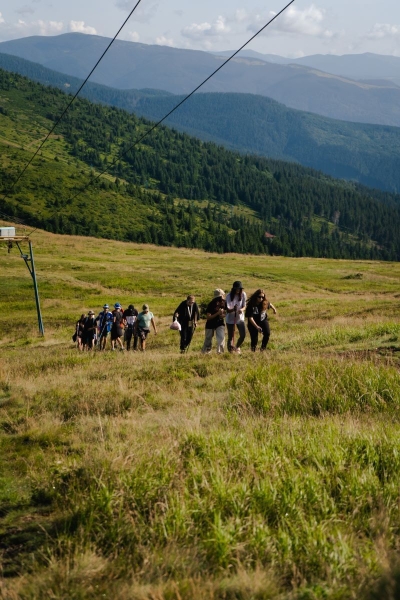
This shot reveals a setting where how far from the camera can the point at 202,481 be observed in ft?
19.2

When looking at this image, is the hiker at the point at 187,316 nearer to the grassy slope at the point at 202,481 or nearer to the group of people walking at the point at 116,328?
the group of people walking at the point at 116,328

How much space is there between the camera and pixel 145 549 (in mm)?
4891

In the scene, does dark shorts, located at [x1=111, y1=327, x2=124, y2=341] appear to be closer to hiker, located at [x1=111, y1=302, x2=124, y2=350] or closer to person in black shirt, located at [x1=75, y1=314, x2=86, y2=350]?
hiker, located at [x1=111, y1=302, x2=124, y2=350]

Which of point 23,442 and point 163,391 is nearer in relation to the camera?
point 23,442

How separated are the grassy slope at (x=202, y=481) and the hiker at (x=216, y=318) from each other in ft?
12.0

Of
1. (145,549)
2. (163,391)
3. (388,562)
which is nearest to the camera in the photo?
(388,562)

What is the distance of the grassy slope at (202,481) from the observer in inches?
180

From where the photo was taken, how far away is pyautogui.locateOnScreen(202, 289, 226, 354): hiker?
54.2ft

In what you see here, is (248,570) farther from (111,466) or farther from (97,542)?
(111,466)

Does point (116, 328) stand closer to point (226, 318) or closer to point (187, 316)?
point (187, 316)

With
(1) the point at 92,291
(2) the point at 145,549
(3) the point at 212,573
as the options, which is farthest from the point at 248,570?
(1) the point at 92,291

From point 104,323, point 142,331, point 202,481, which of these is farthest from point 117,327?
point 202,481

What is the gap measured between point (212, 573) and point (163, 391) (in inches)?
245

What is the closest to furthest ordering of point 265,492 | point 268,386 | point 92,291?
point 265,492
point 268,386
point 92,291
